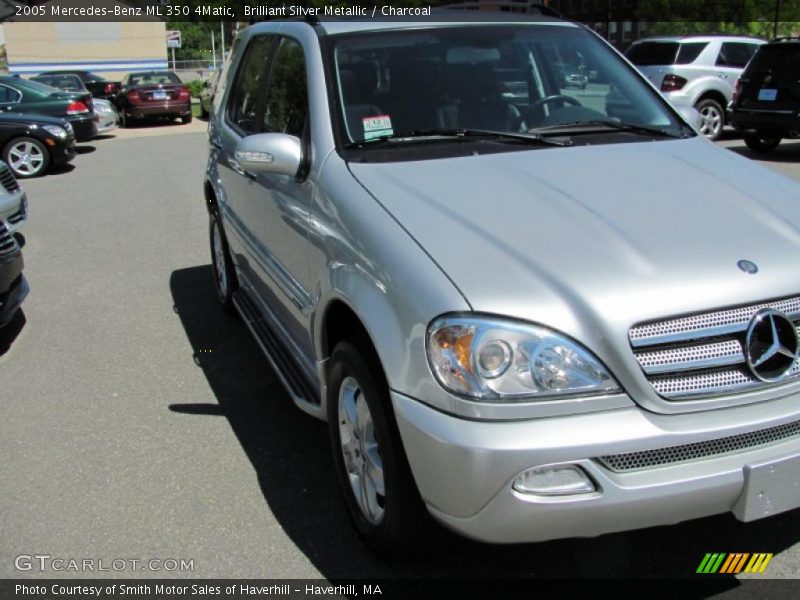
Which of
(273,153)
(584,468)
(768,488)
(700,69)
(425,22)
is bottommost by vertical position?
(768,488)

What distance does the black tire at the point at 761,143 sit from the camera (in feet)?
43.5

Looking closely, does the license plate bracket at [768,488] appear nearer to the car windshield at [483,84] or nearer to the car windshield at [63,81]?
the car windshield at [483,84]

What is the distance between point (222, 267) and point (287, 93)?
2138 mm

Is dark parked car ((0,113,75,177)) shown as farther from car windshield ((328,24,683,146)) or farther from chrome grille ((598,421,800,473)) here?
chrome grille ((598,421,800,473))

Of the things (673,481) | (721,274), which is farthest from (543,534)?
(721,274)

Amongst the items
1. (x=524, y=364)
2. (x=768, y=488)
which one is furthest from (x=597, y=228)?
(x=768, y=488)

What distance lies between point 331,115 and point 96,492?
6.31 ft

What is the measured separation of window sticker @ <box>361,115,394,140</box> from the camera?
3.53 m

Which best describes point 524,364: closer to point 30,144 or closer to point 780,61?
point 780,61

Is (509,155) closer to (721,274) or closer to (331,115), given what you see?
(331,115)

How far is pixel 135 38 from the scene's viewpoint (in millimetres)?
51094

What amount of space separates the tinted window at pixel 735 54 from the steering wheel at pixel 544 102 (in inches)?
470

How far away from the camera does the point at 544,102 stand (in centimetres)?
397

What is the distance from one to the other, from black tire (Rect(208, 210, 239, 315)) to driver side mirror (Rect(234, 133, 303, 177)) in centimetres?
212
